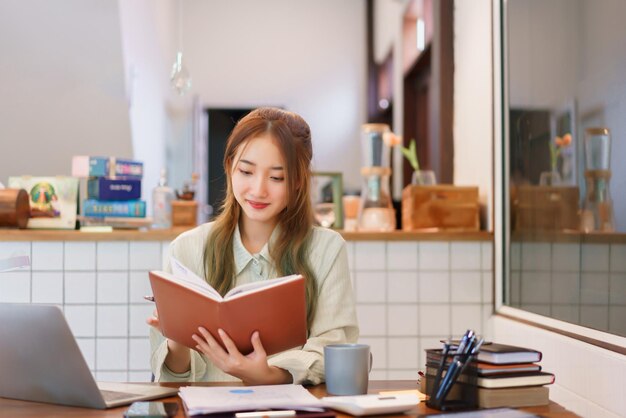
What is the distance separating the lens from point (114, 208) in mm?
3434

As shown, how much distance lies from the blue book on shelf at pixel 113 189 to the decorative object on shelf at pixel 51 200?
0.29 feet

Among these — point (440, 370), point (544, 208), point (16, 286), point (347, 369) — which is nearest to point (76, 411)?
point (347, 369)

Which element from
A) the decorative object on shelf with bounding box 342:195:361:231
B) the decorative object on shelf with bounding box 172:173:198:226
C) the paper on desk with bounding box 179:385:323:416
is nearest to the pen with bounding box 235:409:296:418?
the paper on desk with bounding box 179:385:323:416

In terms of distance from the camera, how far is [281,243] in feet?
6.62

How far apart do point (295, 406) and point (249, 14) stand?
6.39 metres

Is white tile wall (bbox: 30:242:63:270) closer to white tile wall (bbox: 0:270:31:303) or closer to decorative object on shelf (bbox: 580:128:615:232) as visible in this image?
white tile wall (bbox: 0:270:31:303)

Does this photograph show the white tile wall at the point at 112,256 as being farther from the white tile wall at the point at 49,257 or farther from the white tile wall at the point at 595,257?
the white tile wall at the point at 595,257

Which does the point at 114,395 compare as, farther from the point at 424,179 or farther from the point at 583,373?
the point at 424,179

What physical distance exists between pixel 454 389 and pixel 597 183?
98cm

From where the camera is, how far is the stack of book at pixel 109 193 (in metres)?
3.42

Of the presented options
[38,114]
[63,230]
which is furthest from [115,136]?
[63,230]

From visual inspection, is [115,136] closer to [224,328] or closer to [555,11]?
[555,11]

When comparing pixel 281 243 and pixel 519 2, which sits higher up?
pixel 519 2

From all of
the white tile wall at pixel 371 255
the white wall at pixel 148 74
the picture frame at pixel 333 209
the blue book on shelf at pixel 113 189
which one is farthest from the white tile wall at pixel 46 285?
the white wall at pixel 148 74
